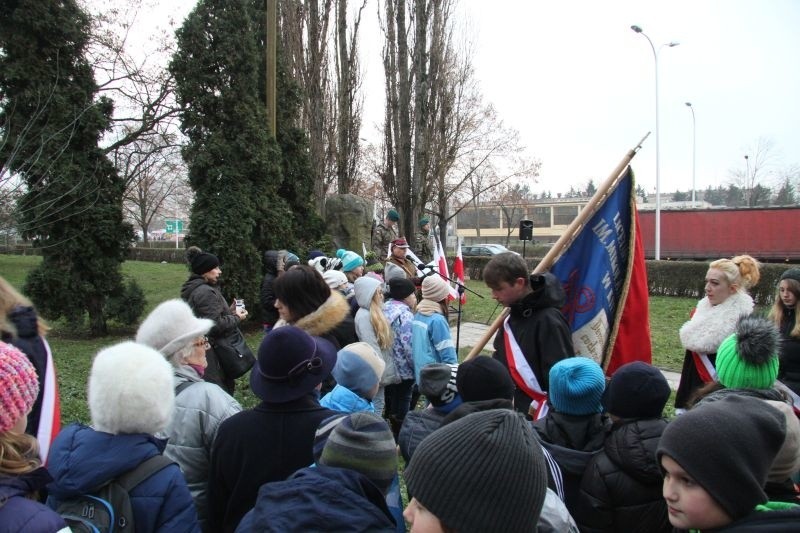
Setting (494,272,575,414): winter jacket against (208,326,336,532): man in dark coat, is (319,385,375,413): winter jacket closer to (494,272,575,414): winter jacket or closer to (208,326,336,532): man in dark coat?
(208,326,336,532): man in dark coat

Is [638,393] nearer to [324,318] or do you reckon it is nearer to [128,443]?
[128,443]

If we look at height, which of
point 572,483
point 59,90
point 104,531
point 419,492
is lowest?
point 572,483

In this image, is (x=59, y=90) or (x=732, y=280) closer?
(x=732, y=280)

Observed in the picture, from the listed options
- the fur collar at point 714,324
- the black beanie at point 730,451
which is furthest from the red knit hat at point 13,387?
the fur collar at point 714,324

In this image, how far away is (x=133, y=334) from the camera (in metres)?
11.2

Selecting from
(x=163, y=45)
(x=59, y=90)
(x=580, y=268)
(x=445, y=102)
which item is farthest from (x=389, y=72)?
(x=580, y=268)

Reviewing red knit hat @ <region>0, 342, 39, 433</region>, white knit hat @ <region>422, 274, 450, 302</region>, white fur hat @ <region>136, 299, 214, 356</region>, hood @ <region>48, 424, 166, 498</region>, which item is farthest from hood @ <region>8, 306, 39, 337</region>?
white knit hat @ <region>422, 274, 450, 302</region>

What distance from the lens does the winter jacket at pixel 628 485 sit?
88.1 inches

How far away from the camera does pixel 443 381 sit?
116 inches

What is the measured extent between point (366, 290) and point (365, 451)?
3147 mm

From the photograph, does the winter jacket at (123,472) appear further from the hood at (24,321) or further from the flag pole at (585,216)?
the flag pole at (585,216)

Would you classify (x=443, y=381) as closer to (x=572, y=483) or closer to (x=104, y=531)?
(x=572, y=483)

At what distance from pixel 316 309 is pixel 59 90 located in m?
8.66

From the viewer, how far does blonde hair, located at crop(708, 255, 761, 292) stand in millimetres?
4051
